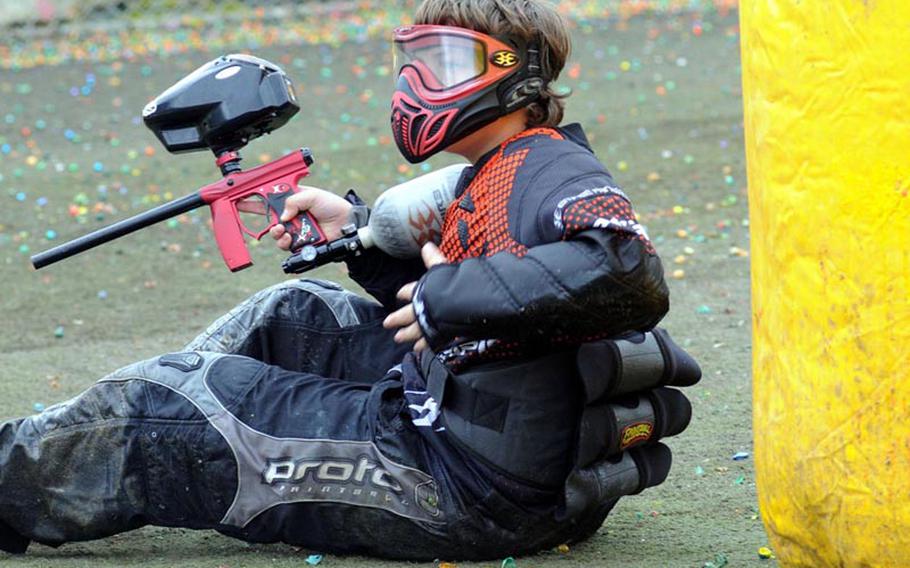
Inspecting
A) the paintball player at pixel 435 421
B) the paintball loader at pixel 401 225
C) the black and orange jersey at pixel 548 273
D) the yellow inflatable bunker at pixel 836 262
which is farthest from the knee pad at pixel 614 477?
the paintball loader at pixel 401 225

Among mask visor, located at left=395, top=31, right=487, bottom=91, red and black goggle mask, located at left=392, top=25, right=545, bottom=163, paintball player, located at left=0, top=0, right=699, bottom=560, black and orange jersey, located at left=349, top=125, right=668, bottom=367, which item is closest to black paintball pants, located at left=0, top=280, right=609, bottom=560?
paintball player, located at left=0, top=0, right=699, bottom=560

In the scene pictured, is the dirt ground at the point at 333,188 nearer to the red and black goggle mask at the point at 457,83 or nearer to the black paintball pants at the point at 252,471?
the black paintball pants at the point at 252,471

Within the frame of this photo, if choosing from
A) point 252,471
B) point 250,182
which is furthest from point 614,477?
point 250,182

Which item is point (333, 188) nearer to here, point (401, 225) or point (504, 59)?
point (401, 225)

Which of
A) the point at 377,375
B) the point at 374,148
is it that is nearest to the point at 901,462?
the point at 377,375

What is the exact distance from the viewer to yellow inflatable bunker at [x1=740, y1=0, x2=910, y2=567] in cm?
246

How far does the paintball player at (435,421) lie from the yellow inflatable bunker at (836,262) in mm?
422

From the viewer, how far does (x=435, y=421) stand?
3.23m

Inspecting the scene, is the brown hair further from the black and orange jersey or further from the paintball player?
the black and orange jersey

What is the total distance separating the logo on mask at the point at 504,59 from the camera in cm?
323

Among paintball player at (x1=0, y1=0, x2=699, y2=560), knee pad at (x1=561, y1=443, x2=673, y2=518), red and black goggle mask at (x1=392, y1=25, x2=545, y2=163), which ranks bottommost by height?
knee pad at (x1=561, y1=443, x2=673, y2=518)

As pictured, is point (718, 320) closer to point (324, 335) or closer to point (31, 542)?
point (324, 335)

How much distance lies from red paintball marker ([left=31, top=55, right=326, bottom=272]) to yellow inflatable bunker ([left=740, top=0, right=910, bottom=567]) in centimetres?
136

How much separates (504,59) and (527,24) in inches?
4.0
